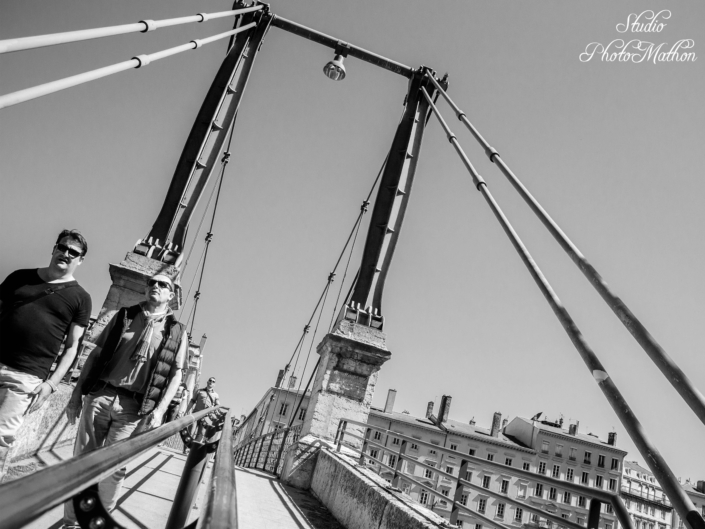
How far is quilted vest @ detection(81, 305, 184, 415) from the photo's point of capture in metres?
2.76

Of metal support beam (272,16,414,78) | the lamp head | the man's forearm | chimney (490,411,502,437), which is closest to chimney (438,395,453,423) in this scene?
chimney (490,411,502,437)

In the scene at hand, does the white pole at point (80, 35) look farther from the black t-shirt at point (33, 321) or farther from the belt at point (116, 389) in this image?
the belt at point (116, 389)

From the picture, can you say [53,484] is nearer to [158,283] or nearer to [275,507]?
[158,283]

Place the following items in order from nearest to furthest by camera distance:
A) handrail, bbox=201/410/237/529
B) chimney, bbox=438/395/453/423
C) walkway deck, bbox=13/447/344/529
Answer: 1. handrail, bbox=201/410/237/529
2. walkway deck, bbox=13/447/344/529
3. chimney, bbox=438/395/453/423

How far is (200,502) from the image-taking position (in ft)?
8.26

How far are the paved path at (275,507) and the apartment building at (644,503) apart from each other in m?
60.8

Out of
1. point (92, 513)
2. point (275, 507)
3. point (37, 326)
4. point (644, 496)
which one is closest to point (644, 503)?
point (644, 496)

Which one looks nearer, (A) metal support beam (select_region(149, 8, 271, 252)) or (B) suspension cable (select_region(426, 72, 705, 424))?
(B) suspension cable (select_region(426, 72, 705, 424))

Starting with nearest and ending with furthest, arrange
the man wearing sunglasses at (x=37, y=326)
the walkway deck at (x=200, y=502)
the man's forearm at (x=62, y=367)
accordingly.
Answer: the man wearing sunglasses at (x=37, y=326)
the man's forearm at (x=62, y=367)
the walkway deck at (x=200, y=502)

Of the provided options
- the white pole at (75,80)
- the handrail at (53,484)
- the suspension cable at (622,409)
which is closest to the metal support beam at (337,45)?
the white pole at (75,80)

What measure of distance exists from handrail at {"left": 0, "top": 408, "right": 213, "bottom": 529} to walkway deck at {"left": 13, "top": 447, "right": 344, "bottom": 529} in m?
1.99

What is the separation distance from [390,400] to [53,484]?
53387 mm

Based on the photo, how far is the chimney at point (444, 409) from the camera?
2019 inches

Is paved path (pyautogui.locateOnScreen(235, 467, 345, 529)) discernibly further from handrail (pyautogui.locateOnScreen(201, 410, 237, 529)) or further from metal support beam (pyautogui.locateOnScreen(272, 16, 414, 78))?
metal support beam (pyautogui.locateOnScreen(272, 16, 414, 78))
